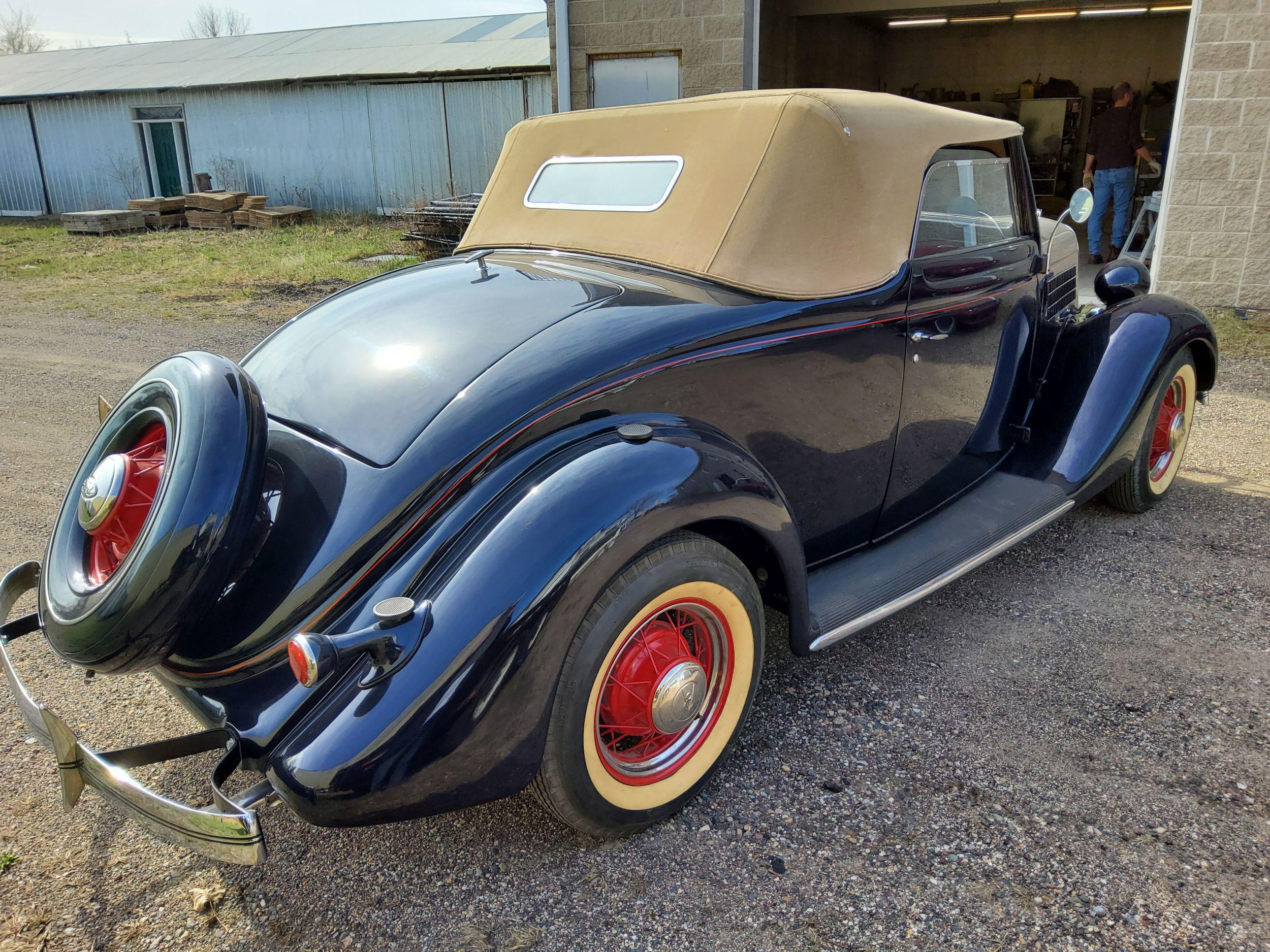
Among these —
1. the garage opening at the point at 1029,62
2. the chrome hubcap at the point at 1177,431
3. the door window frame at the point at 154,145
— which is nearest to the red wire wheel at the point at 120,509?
the chrome hubcap at the point at 1177,431

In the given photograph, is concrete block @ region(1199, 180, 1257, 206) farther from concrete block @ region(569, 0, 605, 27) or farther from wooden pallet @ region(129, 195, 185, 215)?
wooden pallet @ region(129, 195, 185, 215)

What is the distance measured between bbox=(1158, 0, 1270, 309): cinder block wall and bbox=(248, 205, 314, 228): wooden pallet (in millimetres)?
13351

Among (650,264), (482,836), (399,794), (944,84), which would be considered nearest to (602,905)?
(482,836)

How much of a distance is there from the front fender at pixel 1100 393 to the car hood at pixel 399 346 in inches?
80.1

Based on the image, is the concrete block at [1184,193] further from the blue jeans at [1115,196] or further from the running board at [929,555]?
the running board at [929,555]

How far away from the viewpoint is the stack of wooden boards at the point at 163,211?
15.9m

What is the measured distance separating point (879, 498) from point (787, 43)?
11.2 meters

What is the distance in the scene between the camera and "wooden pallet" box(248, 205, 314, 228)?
1535 centimetres

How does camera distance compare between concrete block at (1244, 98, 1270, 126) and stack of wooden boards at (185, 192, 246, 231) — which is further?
stack of wooden boards at (185, 192, 246, 231)

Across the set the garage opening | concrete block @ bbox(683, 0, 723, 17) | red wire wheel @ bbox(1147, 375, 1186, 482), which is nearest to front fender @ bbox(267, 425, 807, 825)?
red wire wheel @ bbox(1147, 375, 1186, 482)

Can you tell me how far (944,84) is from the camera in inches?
648

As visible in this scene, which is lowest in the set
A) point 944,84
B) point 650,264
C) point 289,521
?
point 289,521

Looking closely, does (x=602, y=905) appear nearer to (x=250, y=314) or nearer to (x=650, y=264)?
(x=650, y=264)

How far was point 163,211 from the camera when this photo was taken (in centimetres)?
1611
